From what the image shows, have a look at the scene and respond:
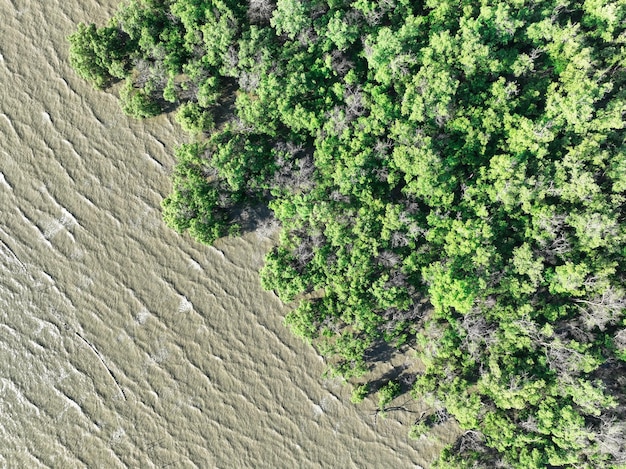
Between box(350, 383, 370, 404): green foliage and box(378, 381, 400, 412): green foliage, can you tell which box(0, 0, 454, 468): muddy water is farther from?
box(378, 381, 400, 412): green foliage

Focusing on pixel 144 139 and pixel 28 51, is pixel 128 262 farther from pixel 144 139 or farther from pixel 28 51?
pixel 28 51

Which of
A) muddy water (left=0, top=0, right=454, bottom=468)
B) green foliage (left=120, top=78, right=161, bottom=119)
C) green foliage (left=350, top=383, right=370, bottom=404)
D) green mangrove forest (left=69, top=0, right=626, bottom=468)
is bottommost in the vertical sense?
muddy water (left=0, top=0, right=454, bottom=468)

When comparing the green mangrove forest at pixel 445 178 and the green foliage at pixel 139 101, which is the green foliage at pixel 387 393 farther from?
the green foliage at pixel 139 101

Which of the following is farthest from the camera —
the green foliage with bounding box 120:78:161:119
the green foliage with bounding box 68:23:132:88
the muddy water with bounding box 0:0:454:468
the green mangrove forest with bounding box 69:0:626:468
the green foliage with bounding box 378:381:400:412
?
the muddy water with bounding box 0:0:454:468

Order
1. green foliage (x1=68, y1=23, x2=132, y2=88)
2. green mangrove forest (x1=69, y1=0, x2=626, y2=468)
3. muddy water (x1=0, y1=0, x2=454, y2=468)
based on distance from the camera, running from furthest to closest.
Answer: muddy water (x1=0, y1=0, x2=454, y2=468) < green foliage (x1=68, y1=23, x2=132, y2=88) < green mangrove forest (x1=69, y1=0, x2=626, y2=468)

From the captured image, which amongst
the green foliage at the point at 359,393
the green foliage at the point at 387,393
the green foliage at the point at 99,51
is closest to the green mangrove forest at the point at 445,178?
the green foliage at the point at 99,51

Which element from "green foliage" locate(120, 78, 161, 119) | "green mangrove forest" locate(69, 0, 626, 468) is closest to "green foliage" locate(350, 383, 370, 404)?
"green mangrove forest" locate(69, 0, 626, 468)

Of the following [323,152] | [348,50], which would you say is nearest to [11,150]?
[323,152]

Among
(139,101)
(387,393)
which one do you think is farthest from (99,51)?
(387,393)
